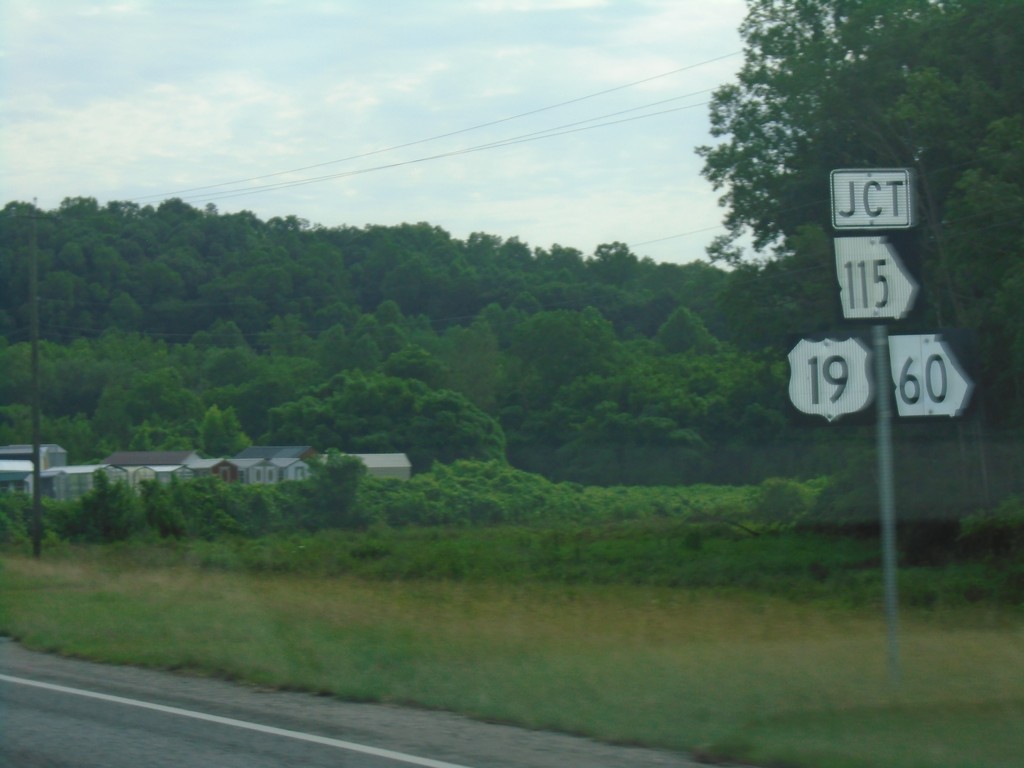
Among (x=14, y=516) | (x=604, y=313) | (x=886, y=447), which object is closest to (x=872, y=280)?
(x=886, y=447)

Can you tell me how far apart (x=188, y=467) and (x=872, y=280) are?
59.3 meters

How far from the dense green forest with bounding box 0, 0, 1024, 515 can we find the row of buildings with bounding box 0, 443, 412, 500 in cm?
267

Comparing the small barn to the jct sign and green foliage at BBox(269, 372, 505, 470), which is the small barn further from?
the jct sign

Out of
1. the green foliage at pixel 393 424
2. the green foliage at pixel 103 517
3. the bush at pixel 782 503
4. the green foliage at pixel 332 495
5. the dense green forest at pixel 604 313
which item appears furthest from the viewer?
the green foliage at pixel 393 424

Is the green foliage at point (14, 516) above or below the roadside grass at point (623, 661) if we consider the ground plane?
below

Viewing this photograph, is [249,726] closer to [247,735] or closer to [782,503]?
[247,735]

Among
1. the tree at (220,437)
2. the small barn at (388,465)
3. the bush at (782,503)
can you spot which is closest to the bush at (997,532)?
the bush at (782,503)

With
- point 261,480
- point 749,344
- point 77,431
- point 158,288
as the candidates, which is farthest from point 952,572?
point 158,288

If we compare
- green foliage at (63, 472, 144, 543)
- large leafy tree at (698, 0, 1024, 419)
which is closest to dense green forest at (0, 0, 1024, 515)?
large leafy tree at (698, 0, 1024, 419)

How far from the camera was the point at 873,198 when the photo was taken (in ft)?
30.4

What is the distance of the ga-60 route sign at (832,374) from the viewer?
30.3 feet

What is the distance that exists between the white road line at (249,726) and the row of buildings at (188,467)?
5004cm

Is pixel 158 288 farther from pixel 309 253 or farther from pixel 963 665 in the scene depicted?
pixel 963 665

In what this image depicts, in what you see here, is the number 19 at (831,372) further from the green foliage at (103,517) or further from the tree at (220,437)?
the tree at (220,437)
